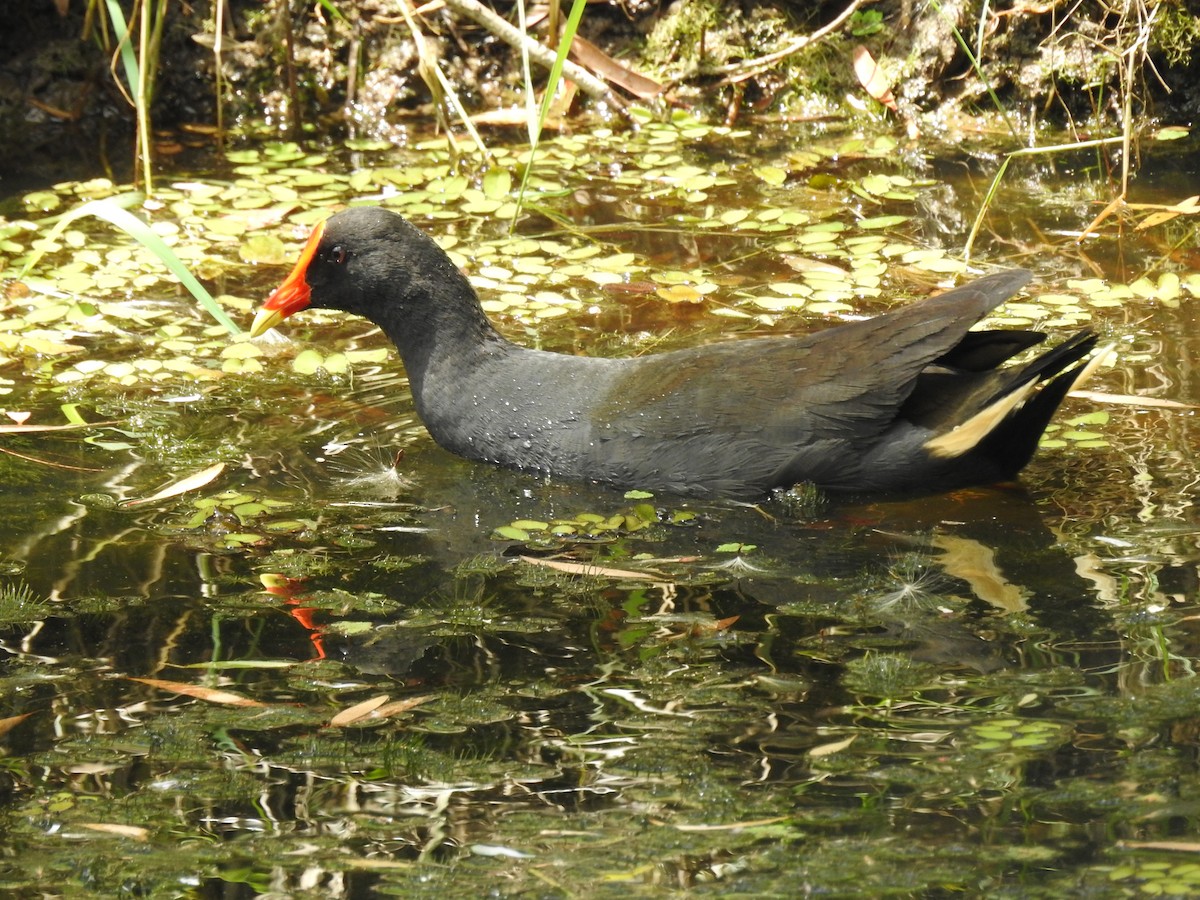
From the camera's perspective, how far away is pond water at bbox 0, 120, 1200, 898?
7.29 feet

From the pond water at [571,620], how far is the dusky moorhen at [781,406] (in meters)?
0.09

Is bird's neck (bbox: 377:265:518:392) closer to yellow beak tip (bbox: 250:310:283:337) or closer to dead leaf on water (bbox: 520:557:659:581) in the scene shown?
yellow beak tip (bbox: 250:310:283:337)

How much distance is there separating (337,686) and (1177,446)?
217 centimetres

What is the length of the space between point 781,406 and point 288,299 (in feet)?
4.81

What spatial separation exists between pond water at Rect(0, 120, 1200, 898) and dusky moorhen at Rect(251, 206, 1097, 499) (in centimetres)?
9

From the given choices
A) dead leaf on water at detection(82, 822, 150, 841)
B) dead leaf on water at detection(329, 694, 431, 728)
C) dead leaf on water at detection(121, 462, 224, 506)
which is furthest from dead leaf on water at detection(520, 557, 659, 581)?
dead leaf on water at detection(82, 822, 150, 841)

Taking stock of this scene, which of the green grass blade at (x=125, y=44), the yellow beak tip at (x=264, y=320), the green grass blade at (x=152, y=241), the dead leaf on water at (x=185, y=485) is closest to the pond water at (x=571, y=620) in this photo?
the dead leaf on water at (x=185, y=485)

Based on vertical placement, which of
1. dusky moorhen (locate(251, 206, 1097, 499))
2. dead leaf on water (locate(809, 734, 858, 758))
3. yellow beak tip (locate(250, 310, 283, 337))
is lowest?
dead leaf on water (locate(809, 734, 858, 758))

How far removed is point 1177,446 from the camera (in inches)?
146

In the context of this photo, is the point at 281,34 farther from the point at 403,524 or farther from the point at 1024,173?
the point at 403,524

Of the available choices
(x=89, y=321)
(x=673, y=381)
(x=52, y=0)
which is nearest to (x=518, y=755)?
(x=673, y=381)

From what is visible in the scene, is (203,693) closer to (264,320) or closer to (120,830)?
(120,830)

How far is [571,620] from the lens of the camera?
3033 mm

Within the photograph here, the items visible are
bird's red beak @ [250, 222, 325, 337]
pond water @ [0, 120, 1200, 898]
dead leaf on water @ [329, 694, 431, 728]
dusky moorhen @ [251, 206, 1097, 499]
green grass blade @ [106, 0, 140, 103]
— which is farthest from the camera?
green grass blade @ [106, 0, 140, 103]
